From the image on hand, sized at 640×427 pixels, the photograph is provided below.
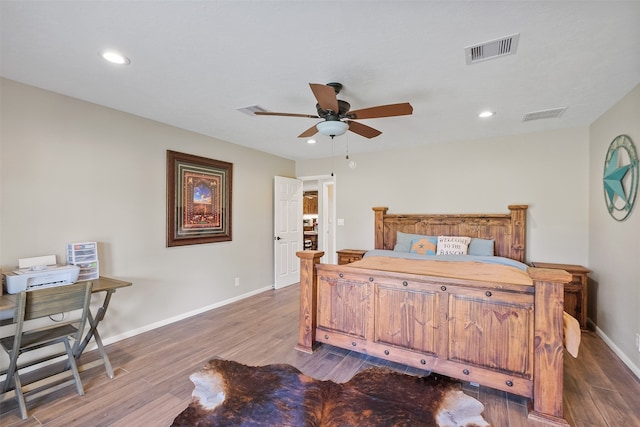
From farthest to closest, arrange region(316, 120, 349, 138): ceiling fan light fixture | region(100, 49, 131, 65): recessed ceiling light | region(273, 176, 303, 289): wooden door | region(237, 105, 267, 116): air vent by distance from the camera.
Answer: region(273, 176, 303, 289): wooden door, region(237, 105, 267, 116): air vent, region(316, 120, 349, 138): ceiling fan light fixture, region(100, 49, 131, 65): recessed ceiling light

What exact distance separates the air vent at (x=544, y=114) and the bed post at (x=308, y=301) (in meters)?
2.82

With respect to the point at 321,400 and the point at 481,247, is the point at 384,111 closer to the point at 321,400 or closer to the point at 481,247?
the point at 321,400

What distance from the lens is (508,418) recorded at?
6.47 ft

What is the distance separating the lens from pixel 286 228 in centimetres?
556

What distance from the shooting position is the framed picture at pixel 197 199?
3691 mm

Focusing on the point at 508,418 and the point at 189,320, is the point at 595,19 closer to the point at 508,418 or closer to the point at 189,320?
the point at 508,418

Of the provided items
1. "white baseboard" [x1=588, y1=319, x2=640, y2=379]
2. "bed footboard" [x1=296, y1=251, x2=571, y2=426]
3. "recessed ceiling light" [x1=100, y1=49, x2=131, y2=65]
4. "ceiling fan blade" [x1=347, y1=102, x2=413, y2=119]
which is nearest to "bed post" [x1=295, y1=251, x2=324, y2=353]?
"bed footboard" [x1=296, y1=251, x2=571, y2=426]

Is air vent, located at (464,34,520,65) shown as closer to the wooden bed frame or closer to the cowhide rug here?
the wooden bed frame

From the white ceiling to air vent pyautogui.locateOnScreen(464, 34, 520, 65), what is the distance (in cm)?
5

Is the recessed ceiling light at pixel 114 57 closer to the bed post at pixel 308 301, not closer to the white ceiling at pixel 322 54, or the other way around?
the white ceiling at pixel 322 54

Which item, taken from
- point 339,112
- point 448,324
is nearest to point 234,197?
point 339,112

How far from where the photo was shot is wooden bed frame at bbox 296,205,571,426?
6.48 ft

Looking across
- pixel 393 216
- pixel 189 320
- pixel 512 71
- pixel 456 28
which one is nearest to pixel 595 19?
pixel 512 71

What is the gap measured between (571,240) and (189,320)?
5.04 m
